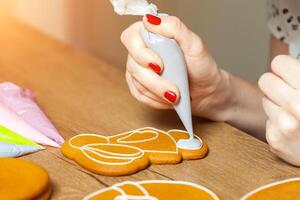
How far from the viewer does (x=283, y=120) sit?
0.73 m

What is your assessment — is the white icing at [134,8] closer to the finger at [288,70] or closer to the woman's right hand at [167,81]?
the woman's right hand at [167,81]

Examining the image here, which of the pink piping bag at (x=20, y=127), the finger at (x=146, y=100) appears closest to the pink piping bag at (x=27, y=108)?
the pink piping bag at (x=20, y=127)

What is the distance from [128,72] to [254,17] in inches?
27.1

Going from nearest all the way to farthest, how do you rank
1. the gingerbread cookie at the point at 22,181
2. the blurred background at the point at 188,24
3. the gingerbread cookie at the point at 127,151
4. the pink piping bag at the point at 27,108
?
the gingerbread cookie at the point at 22,181
the gingerbread cookie at the point at 127,151
the pink piping bag at the point at 27,108
the blurred background at the point at 188,24

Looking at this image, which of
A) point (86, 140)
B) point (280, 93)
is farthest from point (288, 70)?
point (86, 140)

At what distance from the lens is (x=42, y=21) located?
1808mm

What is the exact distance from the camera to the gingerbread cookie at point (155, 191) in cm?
62

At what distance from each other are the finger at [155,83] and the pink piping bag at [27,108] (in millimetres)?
139

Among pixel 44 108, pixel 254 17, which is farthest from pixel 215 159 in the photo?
pixel 254 17

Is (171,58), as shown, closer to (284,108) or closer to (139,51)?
(139,51)

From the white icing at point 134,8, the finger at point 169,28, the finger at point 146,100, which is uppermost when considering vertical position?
the white icing at point 134,8

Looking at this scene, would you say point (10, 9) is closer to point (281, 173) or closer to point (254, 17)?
point (254, 17)

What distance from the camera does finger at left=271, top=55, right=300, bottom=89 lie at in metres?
0.74

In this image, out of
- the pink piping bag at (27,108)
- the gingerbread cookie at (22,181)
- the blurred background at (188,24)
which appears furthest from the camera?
the blurred background at (188,24)
